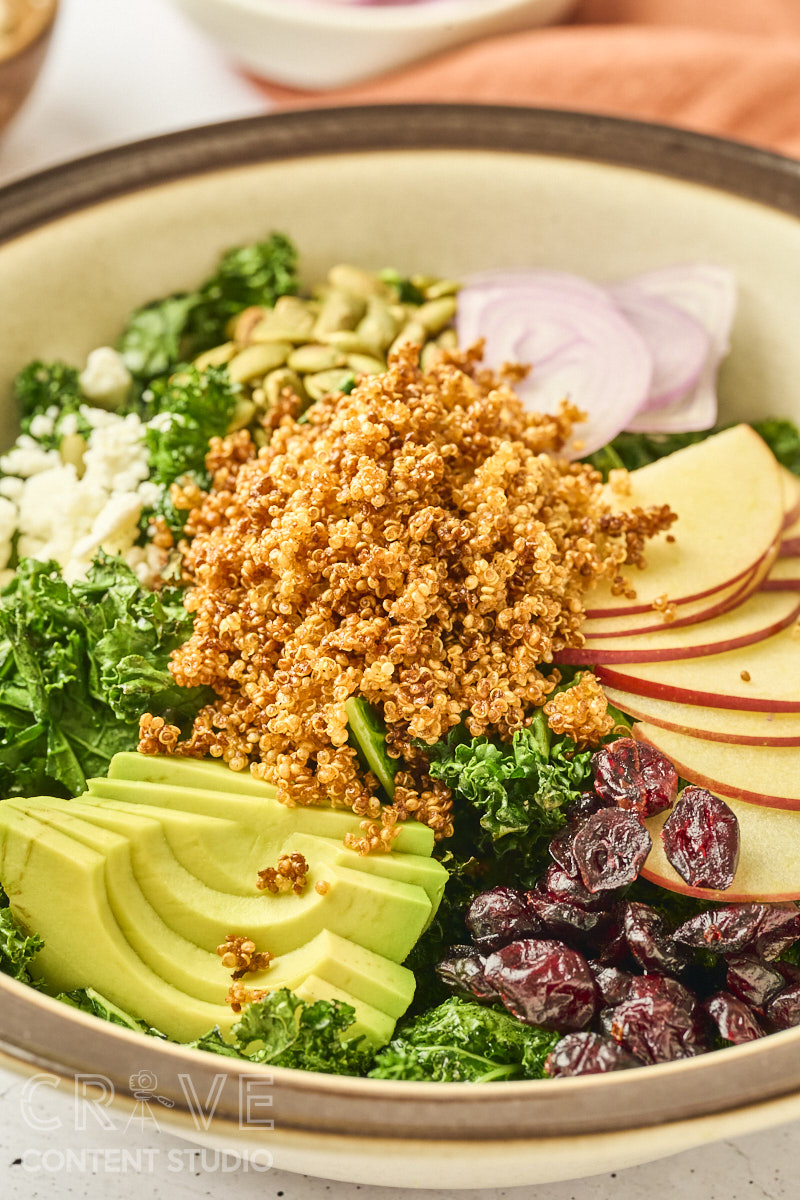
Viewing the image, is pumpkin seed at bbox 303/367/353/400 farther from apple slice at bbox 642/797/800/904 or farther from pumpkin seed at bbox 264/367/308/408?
apple slice at bbox 642/797/800/904

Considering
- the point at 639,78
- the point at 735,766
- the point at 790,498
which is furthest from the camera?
the point at 639,78

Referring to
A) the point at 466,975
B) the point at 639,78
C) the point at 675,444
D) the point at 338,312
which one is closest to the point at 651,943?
the point at 466,975

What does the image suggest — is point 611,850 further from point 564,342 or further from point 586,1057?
point 564,342

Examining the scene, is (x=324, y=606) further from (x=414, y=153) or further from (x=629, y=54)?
(x=629, y=54)

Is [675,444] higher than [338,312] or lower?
lower

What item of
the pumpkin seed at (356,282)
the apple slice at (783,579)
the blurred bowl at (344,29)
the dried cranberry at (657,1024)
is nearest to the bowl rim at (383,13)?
the blurred bowl at (344,29)

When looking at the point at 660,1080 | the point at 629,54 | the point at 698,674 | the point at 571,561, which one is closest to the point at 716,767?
the point at 698,674

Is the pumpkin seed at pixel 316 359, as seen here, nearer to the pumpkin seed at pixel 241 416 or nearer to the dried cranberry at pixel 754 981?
the pumpkin seed at pixel 241 416

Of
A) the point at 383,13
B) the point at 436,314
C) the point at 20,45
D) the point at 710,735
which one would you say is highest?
the point at 20,45
